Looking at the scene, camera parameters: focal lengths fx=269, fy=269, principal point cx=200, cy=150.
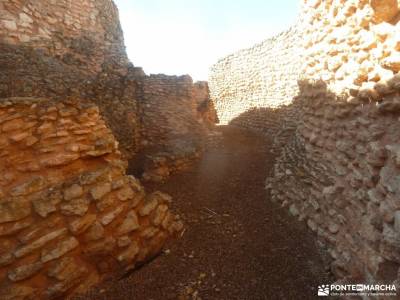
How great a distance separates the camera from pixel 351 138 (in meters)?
3.10

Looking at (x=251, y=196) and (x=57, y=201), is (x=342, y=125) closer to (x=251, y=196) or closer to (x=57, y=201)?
(x=251, y=196)

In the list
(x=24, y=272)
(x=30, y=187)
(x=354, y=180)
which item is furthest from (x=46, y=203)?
(x=354, y=180)

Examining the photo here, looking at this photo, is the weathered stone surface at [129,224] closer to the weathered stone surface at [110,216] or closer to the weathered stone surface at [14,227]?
the weathered stone surface at [110,216]

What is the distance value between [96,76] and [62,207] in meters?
5.30

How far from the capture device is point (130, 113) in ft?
24.2

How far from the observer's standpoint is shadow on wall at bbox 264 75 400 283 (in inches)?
91.4

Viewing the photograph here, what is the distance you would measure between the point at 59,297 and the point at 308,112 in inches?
173

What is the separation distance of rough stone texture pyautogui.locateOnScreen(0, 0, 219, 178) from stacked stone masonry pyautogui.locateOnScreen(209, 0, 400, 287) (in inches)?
138

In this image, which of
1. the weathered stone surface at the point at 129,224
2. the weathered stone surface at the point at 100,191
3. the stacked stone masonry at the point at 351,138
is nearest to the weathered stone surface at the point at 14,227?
the weathered stone surface at the point at 100,191

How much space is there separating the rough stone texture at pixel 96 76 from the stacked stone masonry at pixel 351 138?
11.5ft

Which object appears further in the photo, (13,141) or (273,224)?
(273,224)

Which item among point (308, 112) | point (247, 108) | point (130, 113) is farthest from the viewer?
point (247, 108)

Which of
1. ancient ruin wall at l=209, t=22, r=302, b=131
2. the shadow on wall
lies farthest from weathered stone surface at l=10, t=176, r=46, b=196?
ancient ruin wall at l=209, t=22, r=302, b=131

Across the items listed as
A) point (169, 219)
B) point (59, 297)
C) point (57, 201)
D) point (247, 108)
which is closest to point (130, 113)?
point (169, 219)
